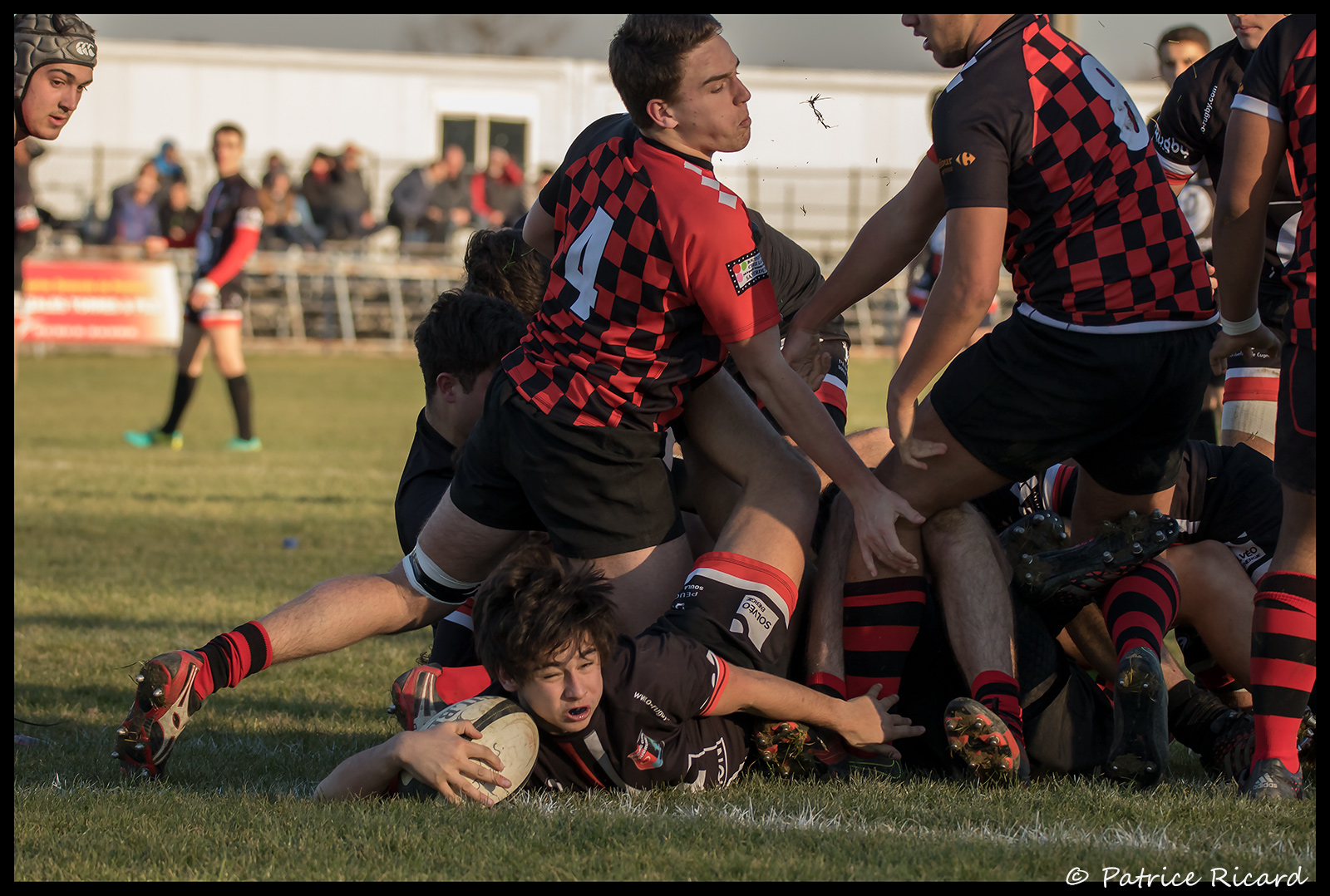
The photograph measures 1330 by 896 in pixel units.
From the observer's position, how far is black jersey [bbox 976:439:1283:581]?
161 inches

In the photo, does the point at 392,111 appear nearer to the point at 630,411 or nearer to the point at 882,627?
the point at 630,411

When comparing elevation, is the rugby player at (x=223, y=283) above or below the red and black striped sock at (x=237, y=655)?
above

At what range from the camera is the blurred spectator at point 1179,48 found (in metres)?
6.43

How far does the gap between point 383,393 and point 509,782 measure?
1360cm

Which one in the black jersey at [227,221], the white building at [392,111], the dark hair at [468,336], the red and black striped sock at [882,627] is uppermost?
the white building at [392,111]

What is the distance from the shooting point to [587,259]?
3.73m

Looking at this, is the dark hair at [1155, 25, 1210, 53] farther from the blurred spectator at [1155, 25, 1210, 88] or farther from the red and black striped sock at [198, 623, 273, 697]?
the red and black striped sock at [198, 623, 273, 697]

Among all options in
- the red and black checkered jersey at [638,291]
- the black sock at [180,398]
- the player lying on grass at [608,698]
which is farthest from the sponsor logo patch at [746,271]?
the black sock at [180,398]

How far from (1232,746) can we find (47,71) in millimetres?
3770

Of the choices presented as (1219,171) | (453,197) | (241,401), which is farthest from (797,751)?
(453,197)

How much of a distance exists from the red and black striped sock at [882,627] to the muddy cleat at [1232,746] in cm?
82

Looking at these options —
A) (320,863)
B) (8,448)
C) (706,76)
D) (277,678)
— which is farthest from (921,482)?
(277,678)

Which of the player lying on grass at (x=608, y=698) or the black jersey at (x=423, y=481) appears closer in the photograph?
the player lying on grass at (x=608, y=698)

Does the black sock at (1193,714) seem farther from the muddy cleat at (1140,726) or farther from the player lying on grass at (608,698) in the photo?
A: the player lying on grass at (608,698)
